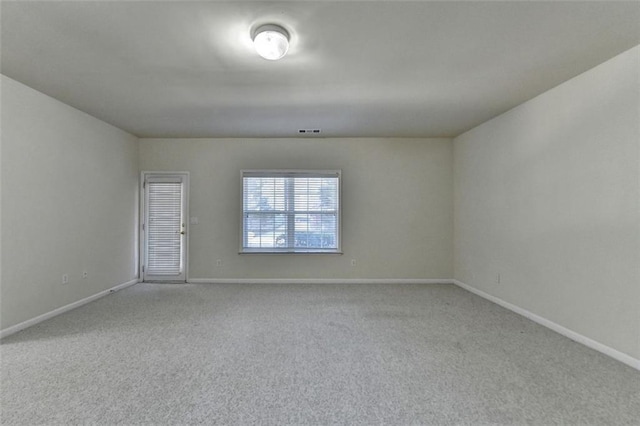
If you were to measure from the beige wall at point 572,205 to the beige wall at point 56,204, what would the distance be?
5.63 m

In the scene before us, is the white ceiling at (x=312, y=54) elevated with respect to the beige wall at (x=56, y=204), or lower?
elevated

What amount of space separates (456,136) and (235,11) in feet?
14.4

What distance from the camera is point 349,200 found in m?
5.28

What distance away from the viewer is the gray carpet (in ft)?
5.95

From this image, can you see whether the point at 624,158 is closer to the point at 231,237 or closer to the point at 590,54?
the point at 590,54

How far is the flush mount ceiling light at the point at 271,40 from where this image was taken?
2057 mm

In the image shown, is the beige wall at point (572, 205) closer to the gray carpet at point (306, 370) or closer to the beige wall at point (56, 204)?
the gray carpet at point (306, 370)

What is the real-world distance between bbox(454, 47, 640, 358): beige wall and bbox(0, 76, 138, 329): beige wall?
18.5 feet

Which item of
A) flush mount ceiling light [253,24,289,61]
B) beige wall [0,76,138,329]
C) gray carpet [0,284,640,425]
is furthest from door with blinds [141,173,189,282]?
flush mount ceiling light [253,24,289,61]

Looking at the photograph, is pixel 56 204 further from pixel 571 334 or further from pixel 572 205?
pixel 571 334

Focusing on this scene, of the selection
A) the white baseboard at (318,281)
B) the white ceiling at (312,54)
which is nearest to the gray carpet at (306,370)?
the white baseboard at (318,281)

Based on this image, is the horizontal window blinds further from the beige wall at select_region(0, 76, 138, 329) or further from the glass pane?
the glass pane

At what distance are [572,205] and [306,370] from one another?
3003 mm

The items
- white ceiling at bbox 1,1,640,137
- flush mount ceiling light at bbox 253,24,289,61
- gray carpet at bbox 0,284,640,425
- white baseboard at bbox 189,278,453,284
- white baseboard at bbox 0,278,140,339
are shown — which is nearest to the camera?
gray carpet at bbox 0,284,640,425
